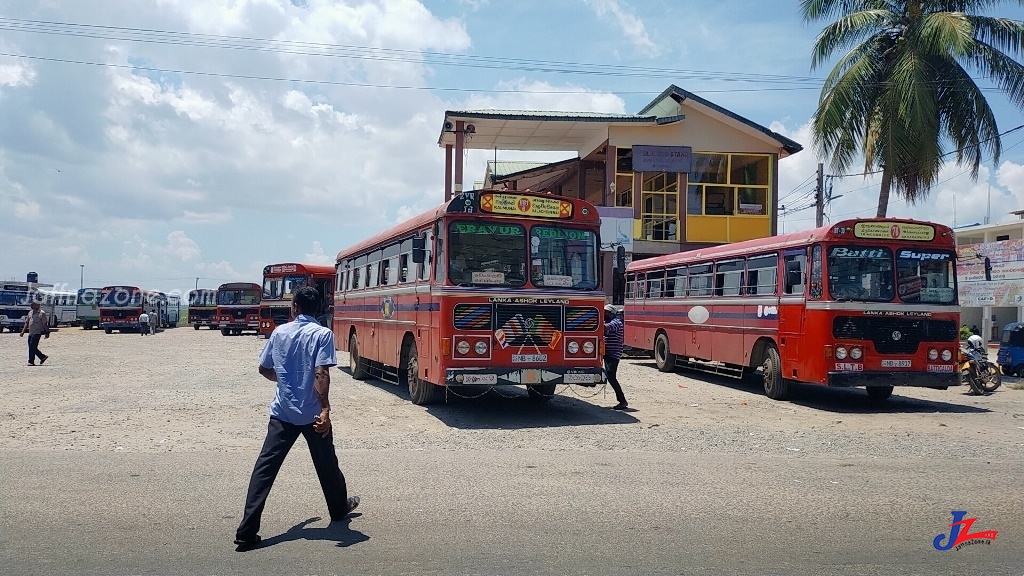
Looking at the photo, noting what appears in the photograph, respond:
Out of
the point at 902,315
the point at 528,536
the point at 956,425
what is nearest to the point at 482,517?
the point at 528,536

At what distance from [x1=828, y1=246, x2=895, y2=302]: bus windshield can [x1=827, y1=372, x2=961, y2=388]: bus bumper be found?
1250 mm

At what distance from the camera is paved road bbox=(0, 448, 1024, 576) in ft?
17.6

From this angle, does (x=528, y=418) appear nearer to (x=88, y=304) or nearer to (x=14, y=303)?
(x=14, y=303)

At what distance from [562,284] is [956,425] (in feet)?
20.2

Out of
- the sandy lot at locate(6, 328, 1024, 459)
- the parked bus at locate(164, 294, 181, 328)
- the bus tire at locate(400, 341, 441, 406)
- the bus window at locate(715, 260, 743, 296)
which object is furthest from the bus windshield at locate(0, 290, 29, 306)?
the bus window at locate(715, 260, 743, 296)

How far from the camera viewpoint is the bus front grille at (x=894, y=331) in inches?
530

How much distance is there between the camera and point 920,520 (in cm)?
647

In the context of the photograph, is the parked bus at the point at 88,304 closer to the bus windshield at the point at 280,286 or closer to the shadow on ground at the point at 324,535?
the bus windshield at the point at 280,286

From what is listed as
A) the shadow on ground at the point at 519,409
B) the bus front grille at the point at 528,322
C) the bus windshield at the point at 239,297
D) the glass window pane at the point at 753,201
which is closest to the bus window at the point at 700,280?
the shadow on ground at the point at 519,409

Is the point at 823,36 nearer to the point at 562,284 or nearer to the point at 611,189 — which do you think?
the point at 611,189

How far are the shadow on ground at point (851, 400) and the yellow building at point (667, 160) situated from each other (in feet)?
40.2

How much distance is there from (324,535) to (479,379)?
553 centimetres

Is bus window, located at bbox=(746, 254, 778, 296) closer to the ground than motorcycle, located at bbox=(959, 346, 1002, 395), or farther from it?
farther from it

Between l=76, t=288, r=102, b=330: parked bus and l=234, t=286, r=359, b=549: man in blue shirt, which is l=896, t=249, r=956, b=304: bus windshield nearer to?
l=234, t=286, r=359, b=549: man in blue shirt
